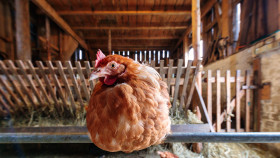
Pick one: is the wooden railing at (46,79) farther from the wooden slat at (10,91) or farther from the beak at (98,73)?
the beak at (98,73)

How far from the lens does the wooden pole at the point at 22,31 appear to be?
5.95ft

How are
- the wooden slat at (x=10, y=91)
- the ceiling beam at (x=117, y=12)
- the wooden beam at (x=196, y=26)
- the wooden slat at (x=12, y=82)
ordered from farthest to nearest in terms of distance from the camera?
the ceiling beam at (x=117, y=12)
the wooden beam at (x=196, y=26)
the wooden slat at (x=10, y=91)
the wooden slat at (x=12, y=82)

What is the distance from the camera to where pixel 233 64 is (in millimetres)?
2348

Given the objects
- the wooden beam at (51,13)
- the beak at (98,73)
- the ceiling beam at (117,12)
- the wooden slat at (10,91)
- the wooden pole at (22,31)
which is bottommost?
the wooden slat at (10,91)

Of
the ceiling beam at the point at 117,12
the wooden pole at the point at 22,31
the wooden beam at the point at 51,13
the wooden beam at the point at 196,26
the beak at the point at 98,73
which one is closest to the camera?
the beak at the point at 98,73

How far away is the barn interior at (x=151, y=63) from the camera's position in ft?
4.94

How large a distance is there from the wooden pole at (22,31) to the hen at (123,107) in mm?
2151

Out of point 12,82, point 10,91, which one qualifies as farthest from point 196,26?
point 10,91

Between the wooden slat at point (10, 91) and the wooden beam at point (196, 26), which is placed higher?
the wooden beam at point (196, 26)

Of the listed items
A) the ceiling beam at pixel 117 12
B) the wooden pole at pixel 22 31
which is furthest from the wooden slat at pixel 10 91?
the ceiling beam at pixel 117 12

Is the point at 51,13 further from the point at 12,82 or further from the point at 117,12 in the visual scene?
the point at 12,82

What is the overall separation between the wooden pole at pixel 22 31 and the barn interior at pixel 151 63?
0.5 inches

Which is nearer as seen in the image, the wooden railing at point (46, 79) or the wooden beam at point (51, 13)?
the wooden railing at point (46, 79)

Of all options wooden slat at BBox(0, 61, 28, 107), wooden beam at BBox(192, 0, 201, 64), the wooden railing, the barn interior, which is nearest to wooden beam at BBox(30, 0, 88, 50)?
the barn interior
